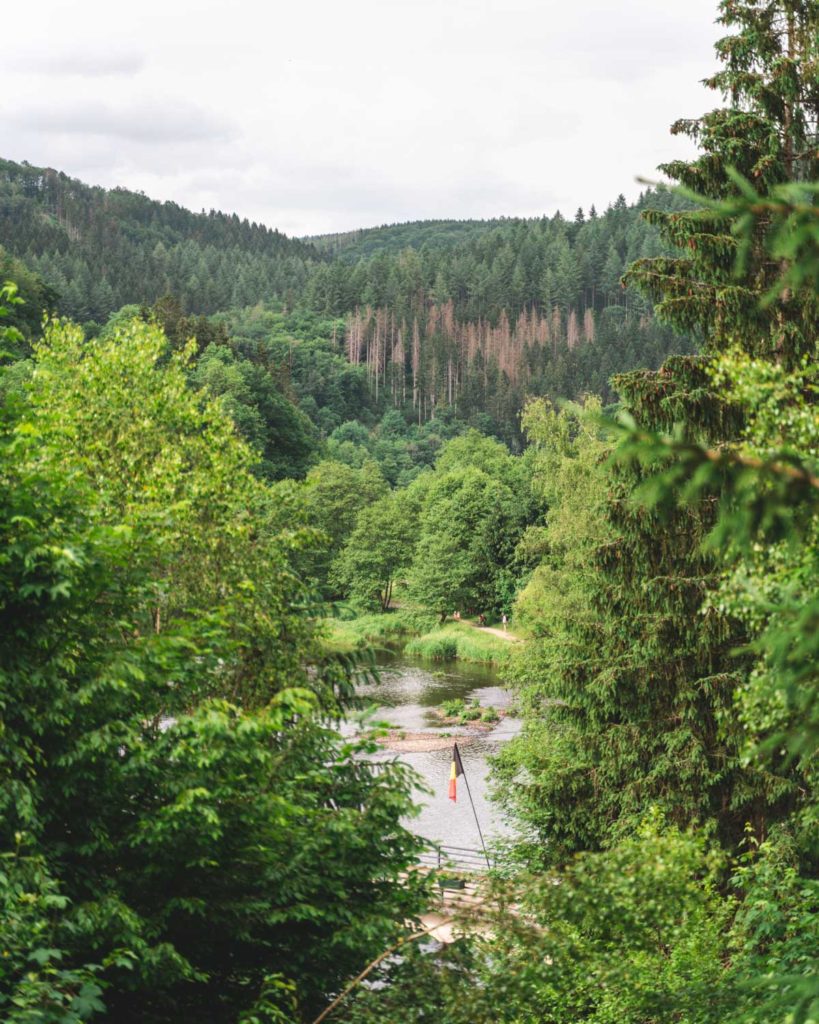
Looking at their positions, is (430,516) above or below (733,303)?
below

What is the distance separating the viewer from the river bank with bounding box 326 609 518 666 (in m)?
54.8

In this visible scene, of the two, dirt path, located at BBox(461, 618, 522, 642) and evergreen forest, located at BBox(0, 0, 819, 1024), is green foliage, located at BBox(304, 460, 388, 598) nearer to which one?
dirt path, located at BBox(461, 618, 522, 642)

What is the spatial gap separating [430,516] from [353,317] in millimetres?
103215

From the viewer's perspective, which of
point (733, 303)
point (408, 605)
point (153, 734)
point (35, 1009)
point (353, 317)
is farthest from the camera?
point (353, 317)

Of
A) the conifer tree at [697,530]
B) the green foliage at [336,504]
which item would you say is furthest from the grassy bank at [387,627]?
the conifer tree at [697,530]

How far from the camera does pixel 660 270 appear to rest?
16750 mm

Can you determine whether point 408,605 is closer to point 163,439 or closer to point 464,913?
point 163,439

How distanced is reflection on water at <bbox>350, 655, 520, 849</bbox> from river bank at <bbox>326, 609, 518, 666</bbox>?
133cm

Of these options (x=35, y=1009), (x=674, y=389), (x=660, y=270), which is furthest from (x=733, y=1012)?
(x=660, y=270)

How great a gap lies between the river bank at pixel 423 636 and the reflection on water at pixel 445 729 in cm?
A: 133

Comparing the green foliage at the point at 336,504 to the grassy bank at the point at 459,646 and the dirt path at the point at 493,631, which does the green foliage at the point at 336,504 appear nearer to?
the dirt path at the point at 493,631

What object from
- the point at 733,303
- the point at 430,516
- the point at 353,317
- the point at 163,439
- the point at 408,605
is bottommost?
the point at 408,605

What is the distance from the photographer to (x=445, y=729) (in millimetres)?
39250

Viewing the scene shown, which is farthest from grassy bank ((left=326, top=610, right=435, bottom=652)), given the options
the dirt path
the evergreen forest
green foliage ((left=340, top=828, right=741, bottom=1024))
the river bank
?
green foliage ((left=340, top=828, right=741, bottom=1024))
